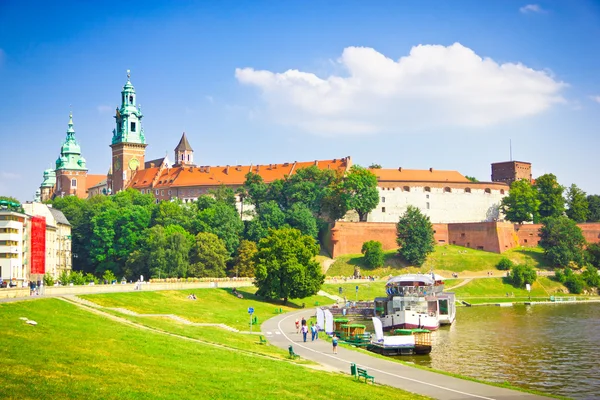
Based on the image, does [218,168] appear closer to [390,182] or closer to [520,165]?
[390,182]

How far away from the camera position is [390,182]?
13225 centimetres

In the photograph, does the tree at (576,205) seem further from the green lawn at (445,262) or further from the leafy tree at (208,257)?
the leafy tree at (208,257)

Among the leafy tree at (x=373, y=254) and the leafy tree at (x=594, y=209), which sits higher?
the leafy tree at (x=594, y=209)

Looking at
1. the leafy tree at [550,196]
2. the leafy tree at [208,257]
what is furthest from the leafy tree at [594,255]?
the leafy tree at [208,257]

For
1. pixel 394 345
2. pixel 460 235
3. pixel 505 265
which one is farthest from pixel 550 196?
pixel 394 345

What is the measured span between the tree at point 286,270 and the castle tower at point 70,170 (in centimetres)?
10558

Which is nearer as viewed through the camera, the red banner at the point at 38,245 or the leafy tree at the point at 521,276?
the red banner at the point at 38,245

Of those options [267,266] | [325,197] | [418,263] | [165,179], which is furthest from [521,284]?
[165,179]

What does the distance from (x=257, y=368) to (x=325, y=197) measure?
9157 centimetres

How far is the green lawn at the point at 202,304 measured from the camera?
52.5m

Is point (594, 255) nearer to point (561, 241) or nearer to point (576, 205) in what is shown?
point (561, 241)

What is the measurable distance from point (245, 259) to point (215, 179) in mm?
52755

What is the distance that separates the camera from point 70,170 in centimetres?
16825

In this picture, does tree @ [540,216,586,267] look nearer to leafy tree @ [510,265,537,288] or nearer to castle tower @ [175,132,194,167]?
leafy tree @ [510,265,537,288]
